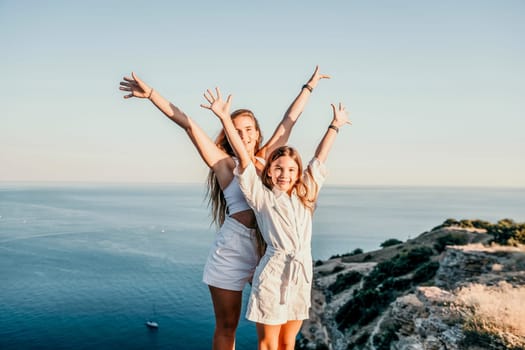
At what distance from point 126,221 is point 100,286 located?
217ft

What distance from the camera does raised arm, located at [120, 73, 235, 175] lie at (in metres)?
2.77

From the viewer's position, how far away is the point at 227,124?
8.85 ft

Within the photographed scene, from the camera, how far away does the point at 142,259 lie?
69.8m

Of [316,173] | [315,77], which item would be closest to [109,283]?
[315,77]

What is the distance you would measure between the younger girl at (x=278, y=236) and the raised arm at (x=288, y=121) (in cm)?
53

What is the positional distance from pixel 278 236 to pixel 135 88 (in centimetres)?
139

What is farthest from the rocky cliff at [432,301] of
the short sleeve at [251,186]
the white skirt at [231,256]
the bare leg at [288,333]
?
the short sleeve at [251,186]

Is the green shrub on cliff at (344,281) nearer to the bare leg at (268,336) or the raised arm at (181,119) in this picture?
the bare leg at (268,336)

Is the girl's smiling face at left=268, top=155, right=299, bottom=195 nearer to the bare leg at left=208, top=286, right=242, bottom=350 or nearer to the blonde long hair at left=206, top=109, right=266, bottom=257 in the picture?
the blonde long hair at left=206, top=109, right=266, bottom=257

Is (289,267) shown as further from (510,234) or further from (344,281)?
(344,281)

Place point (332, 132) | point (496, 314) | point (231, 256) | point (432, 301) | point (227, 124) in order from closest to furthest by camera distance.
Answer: point (227, 124) → point (231, 256) → point (332, 132) → point (496, 314) → point (432, 301)

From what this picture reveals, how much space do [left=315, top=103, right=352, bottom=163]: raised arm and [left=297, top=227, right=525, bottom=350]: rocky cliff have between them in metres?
6.07

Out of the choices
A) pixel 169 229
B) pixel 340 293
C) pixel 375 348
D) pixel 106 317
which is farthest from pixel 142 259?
pixel 375 348

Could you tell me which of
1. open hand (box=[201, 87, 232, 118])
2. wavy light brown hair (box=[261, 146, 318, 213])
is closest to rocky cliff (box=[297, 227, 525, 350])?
wavy light brown hair (box=[261, 146, 318, 213])
